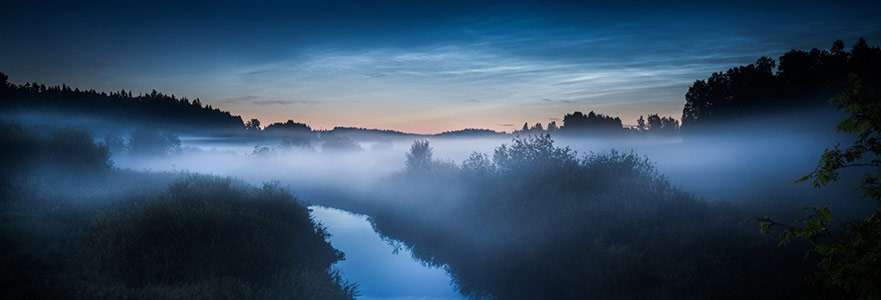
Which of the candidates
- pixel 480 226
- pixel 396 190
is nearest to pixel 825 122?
pixel 480 226

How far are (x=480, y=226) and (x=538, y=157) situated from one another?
4.95m

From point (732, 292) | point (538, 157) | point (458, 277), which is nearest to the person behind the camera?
point (732, 292)

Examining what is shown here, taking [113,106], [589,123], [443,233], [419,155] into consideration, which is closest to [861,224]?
[443,233]

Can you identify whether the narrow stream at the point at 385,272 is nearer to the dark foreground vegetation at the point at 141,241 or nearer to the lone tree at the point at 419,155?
the dark foreground vegetation at the point at 141,241

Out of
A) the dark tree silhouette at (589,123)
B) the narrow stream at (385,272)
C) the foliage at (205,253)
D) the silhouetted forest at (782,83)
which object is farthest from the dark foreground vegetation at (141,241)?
the dark tree silhouette at (589,123)

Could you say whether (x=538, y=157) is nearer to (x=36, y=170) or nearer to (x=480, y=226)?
(x=480, y=226)

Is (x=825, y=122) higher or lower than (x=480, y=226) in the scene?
higher

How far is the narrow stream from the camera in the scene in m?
15.1

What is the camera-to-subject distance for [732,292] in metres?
8.92

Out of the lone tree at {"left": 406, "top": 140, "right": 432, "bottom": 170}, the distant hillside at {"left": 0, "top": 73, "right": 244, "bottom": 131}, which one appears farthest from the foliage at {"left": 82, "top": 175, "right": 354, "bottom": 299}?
the distant hillside at {"left": 0, "top": 73, "right": 244, "bottom": 131}

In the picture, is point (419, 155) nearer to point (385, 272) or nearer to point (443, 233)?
point (443, 233)

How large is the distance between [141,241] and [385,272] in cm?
900

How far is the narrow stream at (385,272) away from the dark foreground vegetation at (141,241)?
132cm

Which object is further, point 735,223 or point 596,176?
point 596,176
